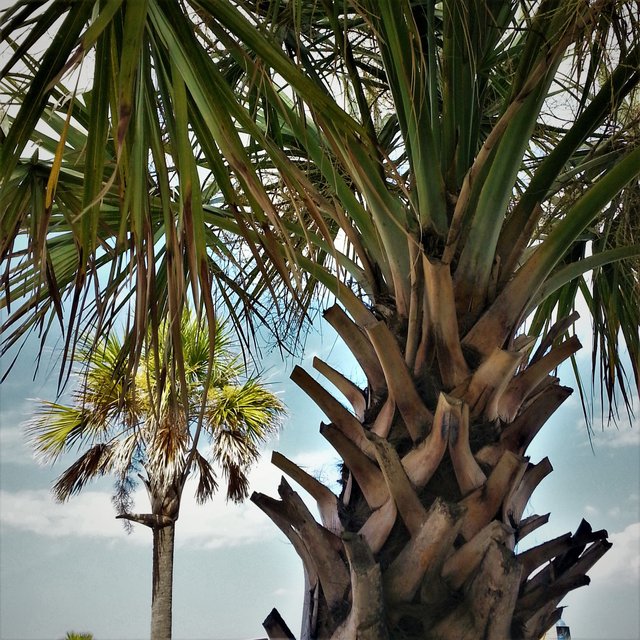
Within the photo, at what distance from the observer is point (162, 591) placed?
179 inches

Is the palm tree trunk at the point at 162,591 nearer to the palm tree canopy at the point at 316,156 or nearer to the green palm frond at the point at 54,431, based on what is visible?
the green palm frond at the point at 54,431

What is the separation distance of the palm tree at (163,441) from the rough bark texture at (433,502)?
332cm

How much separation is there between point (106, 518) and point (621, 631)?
457 centimetres

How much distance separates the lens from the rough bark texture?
3.15 feet

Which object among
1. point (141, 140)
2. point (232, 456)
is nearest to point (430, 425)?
point (141, 140)

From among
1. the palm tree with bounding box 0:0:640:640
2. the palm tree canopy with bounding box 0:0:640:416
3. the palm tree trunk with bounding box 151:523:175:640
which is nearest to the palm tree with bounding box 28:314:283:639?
the palm tree trunk with bounding box 151:523:175:640

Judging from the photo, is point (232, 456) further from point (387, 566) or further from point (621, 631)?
point (387, 566)

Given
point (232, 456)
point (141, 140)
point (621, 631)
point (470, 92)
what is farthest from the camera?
point (621, 631)

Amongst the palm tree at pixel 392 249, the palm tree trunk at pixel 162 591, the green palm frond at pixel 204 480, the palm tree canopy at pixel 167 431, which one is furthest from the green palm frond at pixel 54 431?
the palm tree at pixel 392 249

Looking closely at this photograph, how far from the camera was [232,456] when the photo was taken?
4.76 metres

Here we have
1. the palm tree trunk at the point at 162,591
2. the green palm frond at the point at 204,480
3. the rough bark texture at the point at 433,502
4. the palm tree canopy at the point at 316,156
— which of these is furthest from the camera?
the green palm frond at the point at 204,480

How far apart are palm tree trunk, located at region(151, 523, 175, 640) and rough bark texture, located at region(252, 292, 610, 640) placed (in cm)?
376

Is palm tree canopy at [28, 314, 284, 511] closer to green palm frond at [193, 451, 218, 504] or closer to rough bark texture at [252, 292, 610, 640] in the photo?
green palm frond at [193, 451, 218, 504]

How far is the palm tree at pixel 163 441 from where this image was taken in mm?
4559
